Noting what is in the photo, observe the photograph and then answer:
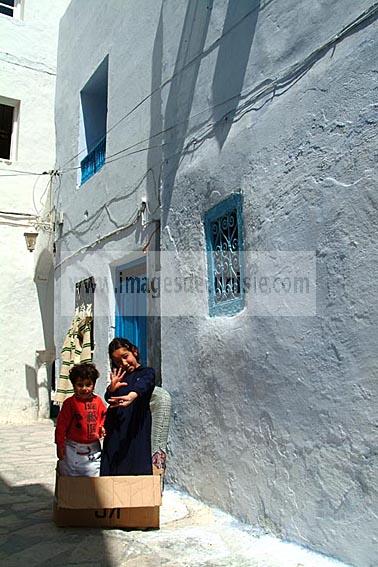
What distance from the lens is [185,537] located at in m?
3.40

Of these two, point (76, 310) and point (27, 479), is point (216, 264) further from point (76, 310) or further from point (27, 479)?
point (76, 310)

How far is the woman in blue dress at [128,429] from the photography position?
3.62 m

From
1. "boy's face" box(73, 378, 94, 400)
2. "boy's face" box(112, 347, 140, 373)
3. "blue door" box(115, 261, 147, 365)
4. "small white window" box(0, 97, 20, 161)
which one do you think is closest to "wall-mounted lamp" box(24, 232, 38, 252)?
"small white window" box(0, 97, 20, 161)

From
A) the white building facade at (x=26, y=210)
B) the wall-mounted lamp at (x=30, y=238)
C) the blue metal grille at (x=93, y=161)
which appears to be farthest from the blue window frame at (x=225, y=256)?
the wall-mounted lamp at (x=30, y=238)

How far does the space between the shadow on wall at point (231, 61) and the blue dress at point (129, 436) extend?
1916mm

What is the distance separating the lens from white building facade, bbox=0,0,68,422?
362 inches

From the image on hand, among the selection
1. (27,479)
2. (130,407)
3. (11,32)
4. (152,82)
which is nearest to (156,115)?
(152,82)

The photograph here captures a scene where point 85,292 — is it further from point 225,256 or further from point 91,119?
point 225,256

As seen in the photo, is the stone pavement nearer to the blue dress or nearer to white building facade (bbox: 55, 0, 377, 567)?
white building facade (bbox: 55, 0, 377, 567)

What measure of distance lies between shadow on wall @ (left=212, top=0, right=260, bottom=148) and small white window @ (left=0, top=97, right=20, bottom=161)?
6.19 m

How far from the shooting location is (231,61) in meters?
4.09

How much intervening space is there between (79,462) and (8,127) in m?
7.76

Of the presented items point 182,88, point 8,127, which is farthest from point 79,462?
point 8,127

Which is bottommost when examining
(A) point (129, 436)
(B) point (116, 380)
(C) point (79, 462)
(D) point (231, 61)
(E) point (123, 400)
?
(C) point (79, 462)
